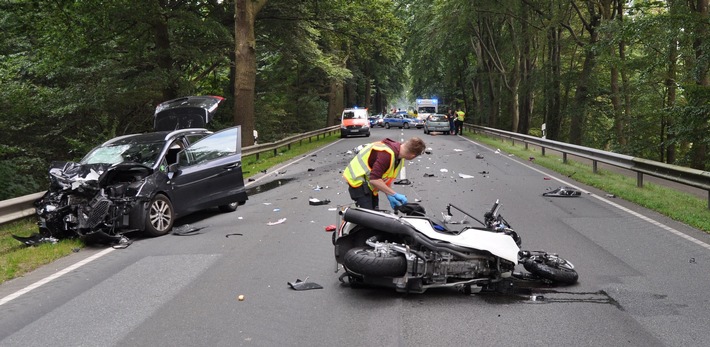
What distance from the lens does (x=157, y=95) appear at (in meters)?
22.6

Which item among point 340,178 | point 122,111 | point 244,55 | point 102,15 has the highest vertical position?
point 102,15

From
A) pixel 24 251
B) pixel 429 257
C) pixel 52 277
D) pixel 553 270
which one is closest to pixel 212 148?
pixel 24 251

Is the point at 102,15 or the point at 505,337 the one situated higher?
the point at 102,15

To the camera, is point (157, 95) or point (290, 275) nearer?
point (290, 275)

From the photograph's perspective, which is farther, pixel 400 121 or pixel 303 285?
pixel 400 121

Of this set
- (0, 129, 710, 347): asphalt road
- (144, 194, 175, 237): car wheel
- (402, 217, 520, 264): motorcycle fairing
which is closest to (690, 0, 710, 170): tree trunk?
(0, 129, 710, 347): asphalt road

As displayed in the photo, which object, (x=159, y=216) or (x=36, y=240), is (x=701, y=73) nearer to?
(x=159, y=216)

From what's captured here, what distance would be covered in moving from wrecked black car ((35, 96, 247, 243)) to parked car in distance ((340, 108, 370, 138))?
26.4m

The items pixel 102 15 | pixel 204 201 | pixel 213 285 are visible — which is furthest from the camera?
pixel 102 15

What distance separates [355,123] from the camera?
3769 centimetres

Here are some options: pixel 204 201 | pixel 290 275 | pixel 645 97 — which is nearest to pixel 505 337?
pixel 290 275

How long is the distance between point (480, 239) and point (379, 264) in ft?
3.34

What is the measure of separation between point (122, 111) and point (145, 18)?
450cm

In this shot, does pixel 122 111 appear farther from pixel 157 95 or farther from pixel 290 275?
pixel 290 275
